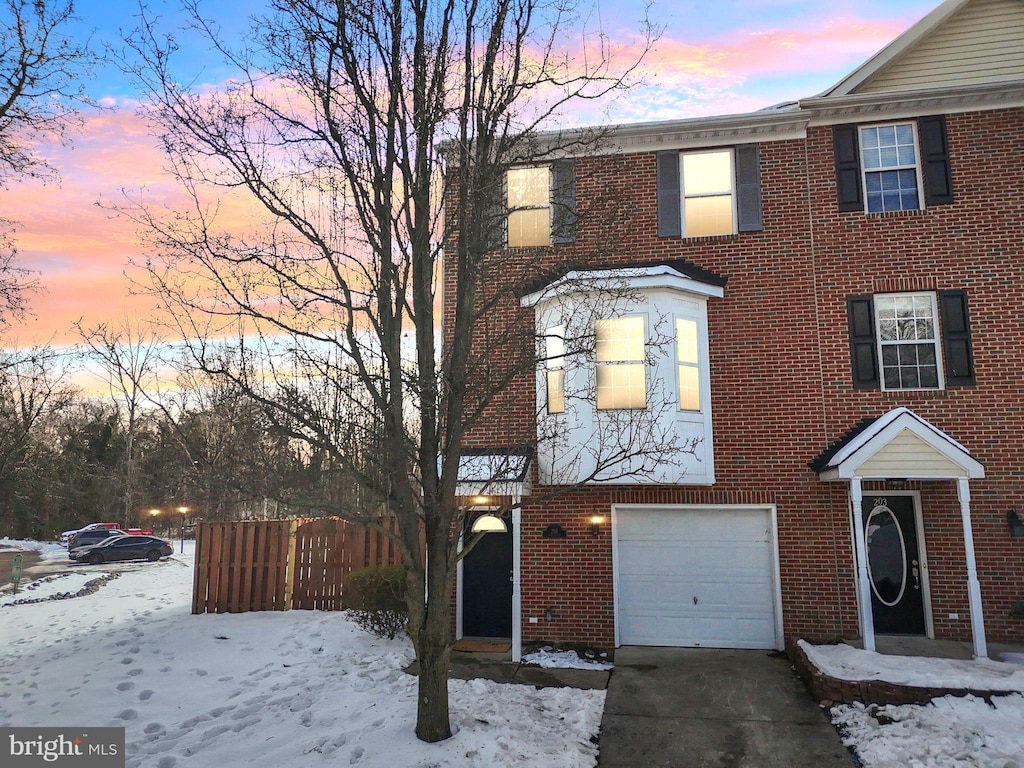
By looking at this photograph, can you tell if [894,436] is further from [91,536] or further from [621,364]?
[91,536]

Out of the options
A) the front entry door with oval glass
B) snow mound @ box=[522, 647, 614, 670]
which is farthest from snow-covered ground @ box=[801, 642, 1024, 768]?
snow mound @ box=[522, 647, 614, 670]

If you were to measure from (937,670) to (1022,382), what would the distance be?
16.9 feet

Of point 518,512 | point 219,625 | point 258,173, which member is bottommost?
point 219,625

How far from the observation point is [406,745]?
6.09 m

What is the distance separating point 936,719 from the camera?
669 centimetres

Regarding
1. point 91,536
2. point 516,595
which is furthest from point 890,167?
point 91,536

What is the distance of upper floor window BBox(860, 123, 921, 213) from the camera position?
35.2ft

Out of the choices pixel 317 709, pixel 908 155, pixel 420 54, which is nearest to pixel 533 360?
pixel 420 54

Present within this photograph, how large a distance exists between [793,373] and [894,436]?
1.90 metres

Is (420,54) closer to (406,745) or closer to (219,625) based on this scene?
(406,745)

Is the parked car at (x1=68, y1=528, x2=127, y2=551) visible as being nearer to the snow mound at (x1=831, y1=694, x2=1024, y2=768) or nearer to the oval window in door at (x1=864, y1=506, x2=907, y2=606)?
the oval window in door at (x1=864, y1=506, x2=907, y2=606)

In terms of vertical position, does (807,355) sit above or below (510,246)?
below

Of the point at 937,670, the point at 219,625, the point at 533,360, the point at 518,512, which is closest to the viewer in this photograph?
the point at 533,360

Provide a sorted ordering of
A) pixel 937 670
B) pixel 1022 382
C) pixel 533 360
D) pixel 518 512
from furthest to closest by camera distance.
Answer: pixel 518 512, pixel 1022 382, pixel 937 670, pixel 533 360
